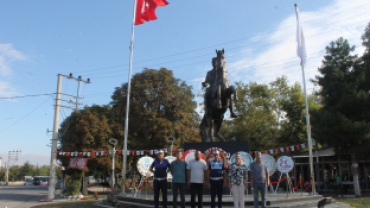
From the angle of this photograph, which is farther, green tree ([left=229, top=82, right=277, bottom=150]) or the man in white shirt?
green tree ([left=229, top=82, right=277, bottom=150])

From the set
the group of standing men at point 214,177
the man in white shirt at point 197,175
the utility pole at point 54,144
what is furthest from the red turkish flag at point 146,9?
the man in white shirt at point 197,175

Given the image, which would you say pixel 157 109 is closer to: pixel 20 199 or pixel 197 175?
pixel 20 199

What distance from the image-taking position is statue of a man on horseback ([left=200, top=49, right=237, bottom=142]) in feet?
39.8

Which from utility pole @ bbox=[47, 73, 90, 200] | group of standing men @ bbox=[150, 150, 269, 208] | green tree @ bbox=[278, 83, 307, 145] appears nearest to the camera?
group of standing men @ bbox=[150, 150, 269, 208]

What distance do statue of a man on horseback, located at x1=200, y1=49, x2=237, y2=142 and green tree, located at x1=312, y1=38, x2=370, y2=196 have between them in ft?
40.1

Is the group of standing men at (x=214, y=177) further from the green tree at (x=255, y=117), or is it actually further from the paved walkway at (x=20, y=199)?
the green tree at (x=255, y=117)

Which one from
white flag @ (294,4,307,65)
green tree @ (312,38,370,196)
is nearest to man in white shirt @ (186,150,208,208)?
white flag @ (294,4,307,65)

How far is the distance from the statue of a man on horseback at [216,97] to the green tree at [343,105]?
12.2m

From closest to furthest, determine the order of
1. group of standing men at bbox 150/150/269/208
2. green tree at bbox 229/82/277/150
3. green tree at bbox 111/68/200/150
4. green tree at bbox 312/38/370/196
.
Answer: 1. group of standing men at bbox 150/150/269/208
2. green tree at bbox 312/38/370/196
3. green tree at bbox 111/68/200/150
4. green tree at bbox 229/82/277/150

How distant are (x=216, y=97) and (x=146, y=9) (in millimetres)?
8867

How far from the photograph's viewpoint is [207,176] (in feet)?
22.7

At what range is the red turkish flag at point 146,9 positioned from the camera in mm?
17234

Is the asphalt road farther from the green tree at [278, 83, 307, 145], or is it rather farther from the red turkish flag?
the green tree at [278, 83, 307, 145]

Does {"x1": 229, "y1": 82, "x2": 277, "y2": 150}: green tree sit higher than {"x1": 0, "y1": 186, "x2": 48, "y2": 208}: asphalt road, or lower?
higher
